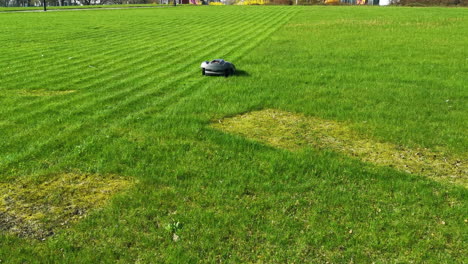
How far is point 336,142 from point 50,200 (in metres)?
5.04

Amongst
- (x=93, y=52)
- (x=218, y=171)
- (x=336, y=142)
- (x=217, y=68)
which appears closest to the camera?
(x=218, y=171)

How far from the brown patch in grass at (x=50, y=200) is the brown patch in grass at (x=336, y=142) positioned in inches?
120

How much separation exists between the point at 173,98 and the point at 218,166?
4.12m

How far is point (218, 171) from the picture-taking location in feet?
20.0

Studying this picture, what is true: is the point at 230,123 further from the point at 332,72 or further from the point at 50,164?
the point at 332,72

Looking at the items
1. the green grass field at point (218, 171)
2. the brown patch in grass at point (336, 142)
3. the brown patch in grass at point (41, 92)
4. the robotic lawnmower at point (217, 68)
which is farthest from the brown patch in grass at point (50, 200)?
the robotic lawnmower at point (217, 68)

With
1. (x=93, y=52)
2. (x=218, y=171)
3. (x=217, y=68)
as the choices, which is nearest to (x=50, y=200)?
(x=218, y=171)

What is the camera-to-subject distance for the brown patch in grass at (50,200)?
4.72 m

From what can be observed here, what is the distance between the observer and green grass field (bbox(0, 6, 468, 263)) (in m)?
4.45

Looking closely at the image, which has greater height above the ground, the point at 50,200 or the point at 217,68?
the point at 217,68

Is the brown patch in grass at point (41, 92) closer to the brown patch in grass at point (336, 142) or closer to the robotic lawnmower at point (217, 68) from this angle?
the robotic lawnmower at point (217, 68)

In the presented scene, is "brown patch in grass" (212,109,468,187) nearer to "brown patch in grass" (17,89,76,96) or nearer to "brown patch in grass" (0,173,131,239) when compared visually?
"brown patch in grass" (0,173,131,239)

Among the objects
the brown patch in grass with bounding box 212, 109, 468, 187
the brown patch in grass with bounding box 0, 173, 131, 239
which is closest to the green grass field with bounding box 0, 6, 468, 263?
the brown patch in grass with bounding box 0, 173, 131, 239

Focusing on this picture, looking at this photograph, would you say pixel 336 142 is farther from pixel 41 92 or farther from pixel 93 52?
pixel 93 52
